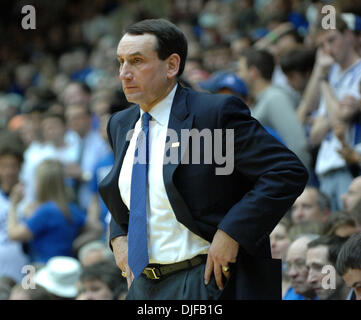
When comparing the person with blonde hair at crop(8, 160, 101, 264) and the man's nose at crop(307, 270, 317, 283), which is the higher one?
the person with blonde hair at crop(8, 160, 101, 264)

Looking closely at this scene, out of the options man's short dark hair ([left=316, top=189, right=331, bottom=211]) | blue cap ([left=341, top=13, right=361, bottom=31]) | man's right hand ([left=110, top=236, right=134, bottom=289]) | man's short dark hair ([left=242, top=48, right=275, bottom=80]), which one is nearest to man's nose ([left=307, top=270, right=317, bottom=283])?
man's short dark hair ([left=316, top=189, right=331, bottom=211])

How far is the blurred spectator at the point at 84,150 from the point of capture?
321 inches

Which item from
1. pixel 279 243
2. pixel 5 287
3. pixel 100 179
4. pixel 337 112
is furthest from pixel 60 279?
pixel 337 112

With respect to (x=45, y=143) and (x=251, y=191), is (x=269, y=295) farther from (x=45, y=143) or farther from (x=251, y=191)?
(x=45, y=143)

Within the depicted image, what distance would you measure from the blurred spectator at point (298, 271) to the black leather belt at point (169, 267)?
164 cm

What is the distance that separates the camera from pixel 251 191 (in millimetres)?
3111

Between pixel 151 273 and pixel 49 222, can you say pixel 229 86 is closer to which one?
pixel 49 222

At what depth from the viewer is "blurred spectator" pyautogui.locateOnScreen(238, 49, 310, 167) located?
630cm

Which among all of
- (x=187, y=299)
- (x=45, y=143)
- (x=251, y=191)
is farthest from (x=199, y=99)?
(x=45, y=143)

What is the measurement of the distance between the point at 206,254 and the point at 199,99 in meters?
0.67

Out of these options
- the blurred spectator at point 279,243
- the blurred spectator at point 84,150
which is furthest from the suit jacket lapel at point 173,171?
the blurred spectator at point 84,150
